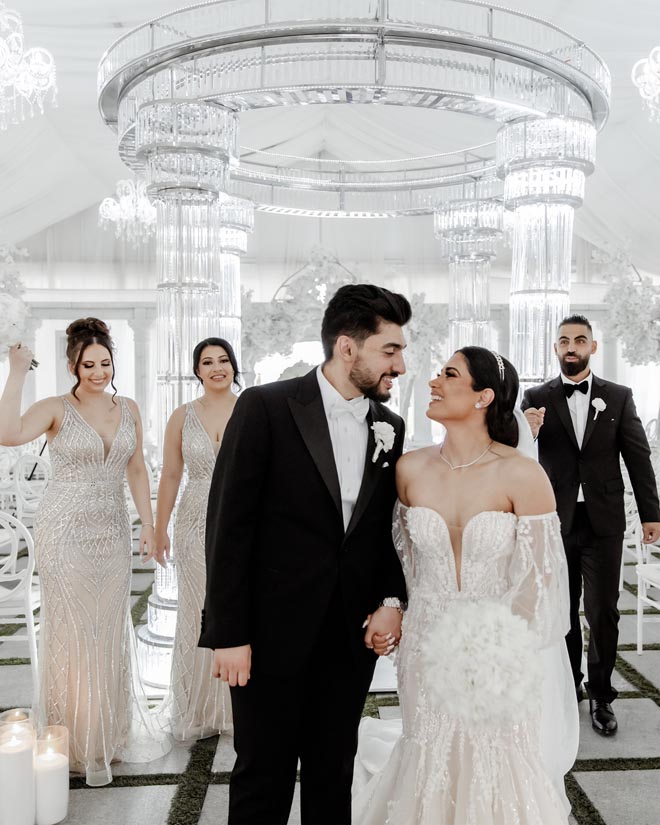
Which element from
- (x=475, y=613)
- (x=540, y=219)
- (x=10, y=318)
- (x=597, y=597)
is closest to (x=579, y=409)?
(x=597, y=597)

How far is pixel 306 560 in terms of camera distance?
2256 mm

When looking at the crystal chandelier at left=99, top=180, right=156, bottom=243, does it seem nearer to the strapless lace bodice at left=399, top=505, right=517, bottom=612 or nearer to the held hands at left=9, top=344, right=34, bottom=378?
the held hands at left=9, top=344, right=34, bottom=378

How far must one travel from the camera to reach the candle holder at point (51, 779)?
2.91 meters

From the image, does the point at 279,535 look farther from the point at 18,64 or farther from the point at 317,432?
the point at 18,64

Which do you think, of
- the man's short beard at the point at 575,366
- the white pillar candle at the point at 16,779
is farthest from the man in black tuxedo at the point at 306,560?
the man's short beard at the point at 575,366

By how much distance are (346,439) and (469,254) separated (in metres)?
4.98

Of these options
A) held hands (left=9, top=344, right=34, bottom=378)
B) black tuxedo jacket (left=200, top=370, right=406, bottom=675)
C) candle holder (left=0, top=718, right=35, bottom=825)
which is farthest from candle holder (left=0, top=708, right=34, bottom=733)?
held hands (left=9, top=344, right=34, bottom=378)

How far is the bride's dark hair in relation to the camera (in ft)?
8.07

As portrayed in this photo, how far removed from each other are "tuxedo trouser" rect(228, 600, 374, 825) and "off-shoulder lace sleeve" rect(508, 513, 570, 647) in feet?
1.66

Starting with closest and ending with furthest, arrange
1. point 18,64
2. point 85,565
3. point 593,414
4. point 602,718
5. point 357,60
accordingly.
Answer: point 85,565 → point 357,60 → point 602,718 → point 593,414 → point 18,64

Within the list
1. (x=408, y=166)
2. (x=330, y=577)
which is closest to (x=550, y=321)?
(x=330, y=577)

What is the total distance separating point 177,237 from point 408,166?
5794 millimetres

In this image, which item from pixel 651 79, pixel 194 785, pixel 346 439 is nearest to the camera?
pixel 346 439

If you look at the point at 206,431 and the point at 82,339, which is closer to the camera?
the point at 82,339
